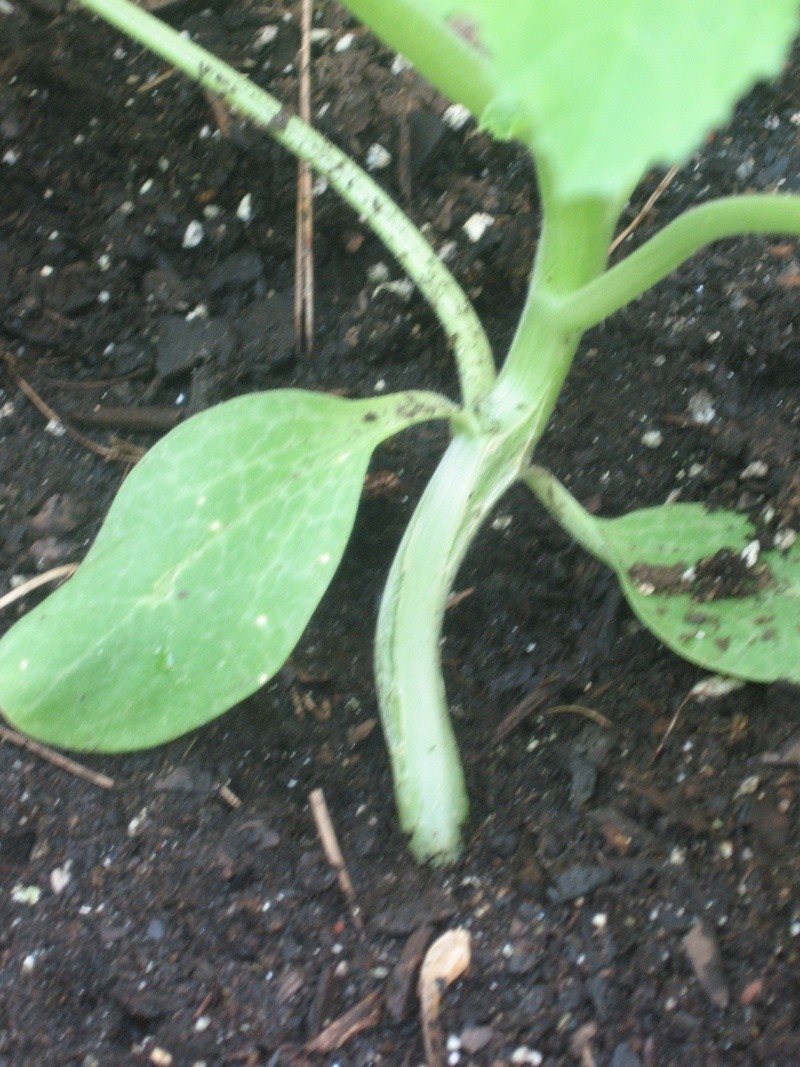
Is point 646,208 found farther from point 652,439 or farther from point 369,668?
point 369,668

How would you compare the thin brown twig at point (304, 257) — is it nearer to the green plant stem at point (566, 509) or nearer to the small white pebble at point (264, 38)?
the small white pebble at point (264, 38)

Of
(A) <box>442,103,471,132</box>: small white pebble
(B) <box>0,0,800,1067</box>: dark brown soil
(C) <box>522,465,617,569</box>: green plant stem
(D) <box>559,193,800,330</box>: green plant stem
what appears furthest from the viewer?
(A) <box>442,103,471,132</box>: small white pebble

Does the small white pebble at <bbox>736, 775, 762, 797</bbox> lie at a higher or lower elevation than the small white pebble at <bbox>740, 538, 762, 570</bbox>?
lower

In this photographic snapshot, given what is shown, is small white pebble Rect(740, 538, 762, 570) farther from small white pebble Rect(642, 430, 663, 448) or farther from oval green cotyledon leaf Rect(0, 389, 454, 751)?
oval green cotyledon leaf Rect(0, 389, 454, 751)

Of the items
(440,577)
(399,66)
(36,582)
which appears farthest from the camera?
(399,66)

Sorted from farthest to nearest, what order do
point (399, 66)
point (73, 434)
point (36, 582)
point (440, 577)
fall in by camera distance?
point (399, 66)
point (73, 434)
point (36, 582)
point (440, 577)

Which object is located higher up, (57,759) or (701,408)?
(57,759)

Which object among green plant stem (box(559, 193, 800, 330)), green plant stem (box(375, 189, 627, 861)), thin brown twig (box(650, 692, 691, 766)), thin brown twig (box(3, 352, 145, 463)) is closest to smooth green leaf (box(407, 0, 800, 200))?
green plant stem (box(559, 193, 800, 330))

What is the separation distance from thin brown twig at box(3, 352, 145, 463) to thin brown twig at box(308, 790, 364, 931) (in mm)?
409

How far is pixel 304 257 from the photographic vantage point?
1.15 meters

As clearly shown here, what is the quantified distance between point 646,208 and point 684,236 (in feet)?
1.54

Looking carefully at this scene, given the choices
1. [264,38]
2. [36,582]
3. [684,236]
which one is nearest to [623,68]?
[684,236]

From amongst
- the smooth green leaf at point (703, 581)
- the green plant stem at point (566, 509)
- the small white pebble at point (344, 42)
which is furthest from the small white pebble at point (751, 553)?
the small white pebble at point (344, 42)

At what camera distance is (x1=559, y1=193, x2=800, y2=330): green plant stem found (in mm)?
711
